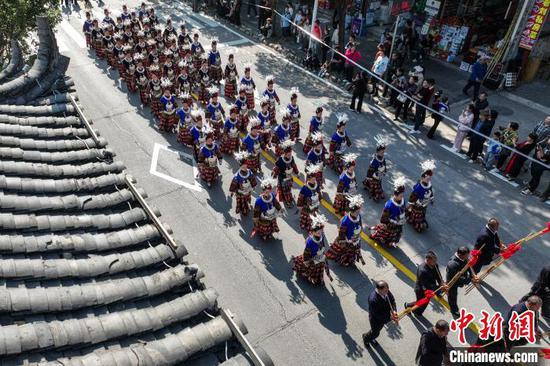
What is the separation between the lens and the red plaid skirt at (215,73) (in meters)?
19.6

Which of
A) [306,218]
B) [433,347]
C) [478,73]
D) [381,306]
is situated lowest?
[306,218]

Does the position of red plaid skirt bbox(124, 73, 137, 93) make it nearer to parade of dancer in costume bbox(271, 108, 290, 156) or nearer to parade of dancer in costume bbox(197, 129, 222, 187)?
parade of dancer in costume bbox(197, 129, 222, 187)

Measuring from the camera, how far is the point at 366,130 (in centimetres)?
1688

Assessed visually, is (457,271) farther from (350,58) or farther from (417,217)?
(350,58)

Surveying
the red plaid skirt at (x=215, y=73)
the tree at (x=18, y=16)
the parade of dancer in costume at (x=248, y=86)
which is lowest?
the red plaid skirt at (x=215, y=73)

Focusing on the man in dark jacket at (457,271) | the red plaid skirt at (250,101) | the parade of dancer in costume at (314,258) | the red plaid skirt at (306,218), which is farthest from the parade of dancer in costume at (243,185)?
the man in dark jacket at (457,271)

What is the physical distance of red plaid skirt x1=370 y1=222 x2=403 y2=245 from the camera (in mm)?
11289

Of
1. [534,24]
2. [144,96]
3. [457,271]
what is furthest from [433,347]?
[534,24]

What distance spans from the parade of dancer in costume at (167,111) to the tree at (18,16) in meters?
4.12

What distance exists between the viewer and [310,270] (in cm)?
1027

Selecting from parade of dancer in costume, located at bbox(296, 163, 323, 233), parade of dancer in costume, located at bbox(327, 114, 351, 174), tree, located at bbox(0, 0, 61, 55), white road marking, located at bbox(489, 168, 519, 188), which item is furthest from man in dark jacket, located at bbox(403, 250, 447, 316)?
tree, located at bbox(0, 0, 61, 55)

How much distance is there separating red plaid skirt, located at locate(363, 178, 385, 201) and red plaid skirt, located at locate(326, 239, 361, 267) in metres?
2.80

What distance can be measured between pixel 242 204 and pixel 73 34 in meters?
18.3

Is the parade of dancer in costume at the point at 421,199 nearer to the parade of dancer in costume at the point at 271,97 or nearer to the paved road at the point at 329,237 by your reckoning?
the paved road at the point at 329,237
